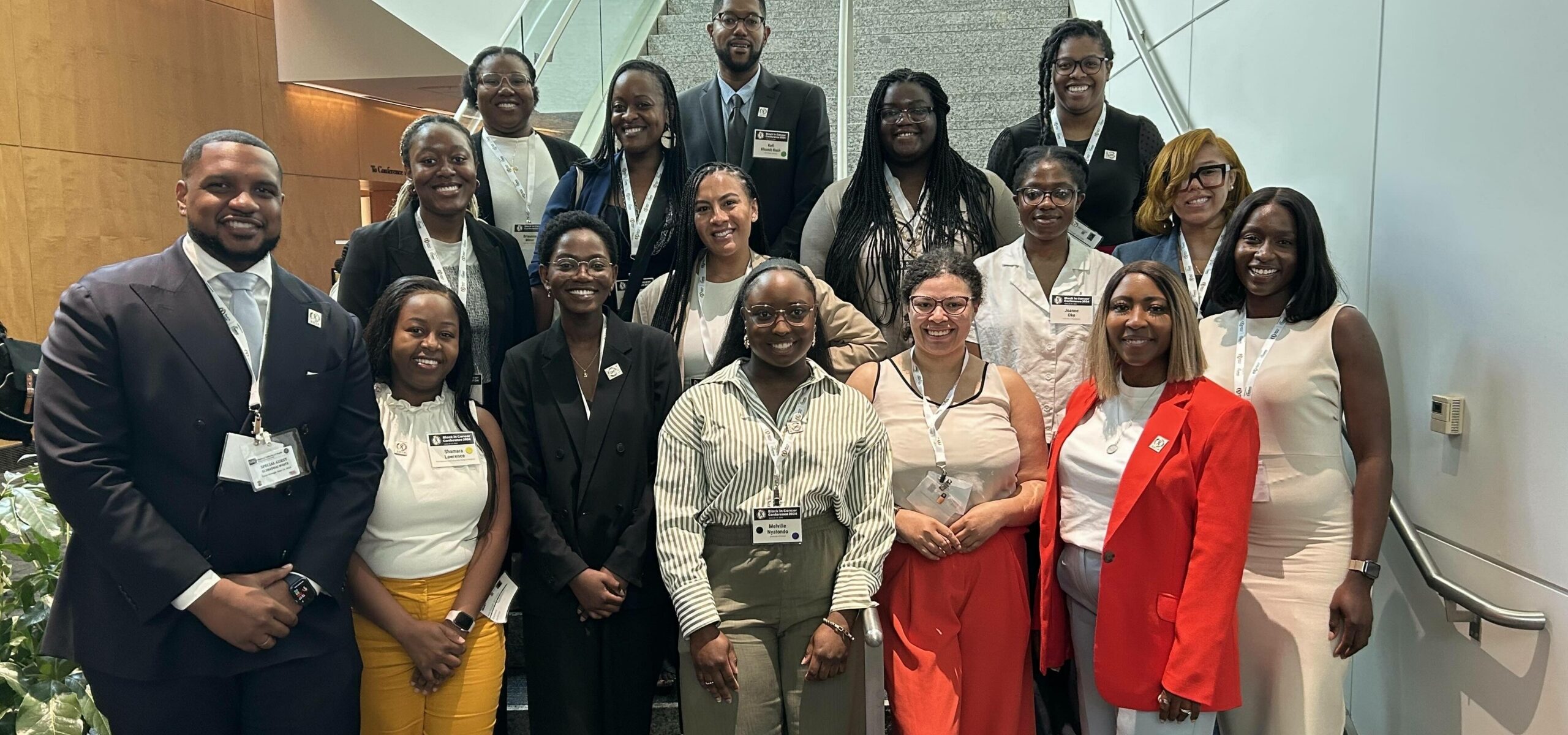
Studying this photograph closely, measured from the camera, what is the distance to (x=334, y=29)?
1020cm

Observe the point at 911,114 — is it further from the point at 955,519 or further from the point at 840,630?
the point at 840,630

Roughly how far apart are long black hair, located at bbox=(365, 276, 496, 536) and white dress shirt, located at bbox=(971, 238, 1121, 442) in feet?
5.28

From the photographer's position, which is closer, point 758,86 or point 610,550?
point 610,550

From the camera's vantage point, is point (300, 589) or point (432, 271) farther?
point (432, 271)

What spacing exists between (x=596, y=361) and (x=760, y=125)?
1.59 metres

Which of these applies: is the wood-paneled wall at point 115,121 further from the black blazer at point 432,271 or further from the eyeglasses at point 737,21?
the eyeglasses at point 737,21

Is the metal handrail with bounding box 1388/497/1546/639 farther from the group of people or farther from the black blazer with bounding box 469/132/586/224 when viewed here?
the black blazer with bounding box 469/132/586/224

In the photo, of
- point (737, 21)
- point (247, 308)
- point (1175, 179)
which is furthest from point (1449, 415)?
point (247, 308)

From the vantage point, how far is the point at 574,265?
9.32ft

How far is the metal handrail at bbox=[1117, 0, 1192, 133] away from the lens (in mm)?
5023

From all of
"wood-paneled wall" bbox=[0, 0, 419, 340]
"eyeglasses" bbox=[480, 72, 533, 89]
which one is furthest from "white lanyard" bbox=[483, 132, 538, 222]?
"wood-paneled wall" bbox=[0, 0, 419, 340]

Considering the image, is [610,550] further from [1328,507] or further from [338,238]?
[338,238]

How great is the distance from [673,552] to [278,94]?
10052 mm

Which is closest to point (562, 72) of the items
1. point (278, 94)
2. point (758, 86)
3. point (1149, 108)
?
point (758, 86)
